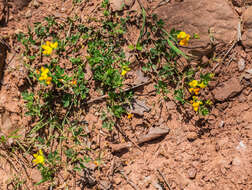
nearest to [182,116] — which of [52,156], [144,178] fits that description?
[144,178]

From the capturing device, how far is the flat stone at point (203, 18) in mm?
2984

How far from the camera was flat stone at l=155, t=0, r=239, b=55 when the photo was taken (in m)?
2.98

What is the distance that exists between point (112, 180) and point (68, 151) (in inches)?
31.4

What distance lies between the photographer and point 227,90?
315 cm

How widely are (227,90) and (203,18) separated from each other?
105 centimetres

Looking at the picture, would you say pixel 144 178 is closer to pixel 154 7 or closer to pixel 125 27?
pixel 125 27

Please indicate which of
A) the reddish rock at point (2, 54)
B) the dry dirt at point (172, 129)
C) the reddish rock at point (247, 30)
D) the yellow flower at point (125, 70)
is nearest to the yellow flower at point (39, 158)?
the dry dirt at point (172, 129)

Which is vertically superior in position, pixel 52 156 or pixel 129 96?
pixel 129 96

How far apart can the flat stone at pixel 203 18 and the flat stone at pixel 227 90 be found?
0.58 meters

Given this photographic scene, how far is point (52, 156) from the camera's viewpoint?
339 cm

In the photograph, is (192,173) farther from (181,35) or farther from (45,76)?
(45,76)

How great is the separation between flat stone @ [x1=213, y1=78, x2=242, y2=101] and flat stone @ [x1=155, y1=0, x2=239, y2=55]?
1.90 ft

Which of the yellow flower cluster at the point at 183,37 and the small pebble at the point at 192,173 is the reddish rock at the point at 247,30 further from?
the small pebble at the point at 192,173

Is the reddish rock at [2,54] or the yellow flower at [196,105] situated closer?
the yellow flower at [196,105]
